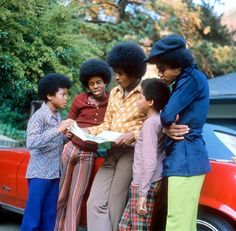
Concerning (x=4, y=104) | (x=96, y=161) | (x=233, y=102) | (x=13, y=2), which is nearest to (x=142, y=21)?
(x=4, y=104)

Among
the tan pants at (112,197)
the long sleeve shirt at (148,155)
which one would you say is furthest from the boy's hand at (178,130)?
the tan pants at (112,197)

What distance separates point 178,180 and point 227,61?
57.4 ft

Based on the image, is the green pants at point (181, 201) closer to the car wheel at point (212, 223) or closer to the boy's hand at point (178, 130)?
the boy's hand at point (178, 130)

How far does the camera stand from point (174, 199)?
290cm

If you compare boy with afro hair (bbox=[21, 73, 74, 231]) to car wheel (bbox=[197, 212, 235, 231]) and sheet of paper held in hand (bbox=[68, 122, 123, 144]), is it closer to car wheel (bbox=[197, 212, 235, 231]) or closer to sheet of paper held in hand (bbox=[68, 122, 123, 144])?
sheet of paper held in hand (bbox=[68, 122, 123, 144])

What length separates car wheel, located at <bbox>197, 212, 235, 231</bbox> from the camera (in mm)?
3372

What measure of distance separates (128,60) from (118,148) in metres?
0.67

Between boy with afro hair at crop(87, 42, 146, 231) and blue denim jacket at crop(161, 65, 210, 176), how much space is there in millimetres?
503

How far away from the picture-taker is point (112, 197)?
136 inches

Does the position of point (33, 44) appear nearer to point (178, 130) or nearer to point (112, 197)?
point (112, 197)

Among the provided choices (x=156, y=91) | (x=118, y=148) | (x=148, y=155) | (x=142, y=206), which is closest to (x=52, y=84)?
(x=118, y=148)

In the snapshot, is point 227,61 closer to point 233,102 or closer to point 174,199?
point 233,102

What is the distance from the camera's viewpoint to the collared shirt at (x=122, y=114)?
11.3ft

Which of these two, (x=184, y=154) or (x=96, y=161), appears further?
(x=96, y=161)
